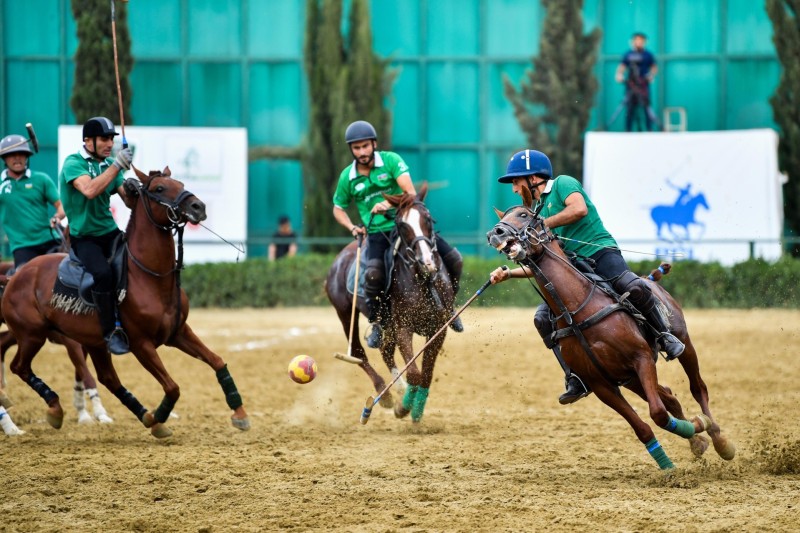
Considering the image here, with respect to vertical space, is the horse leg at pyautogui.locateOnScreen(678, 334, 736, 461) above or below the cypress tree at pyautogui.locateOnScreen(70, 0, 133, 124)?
below

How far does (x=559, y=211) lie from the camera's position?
29.5ft

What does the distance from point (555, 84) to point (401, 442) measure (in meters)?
15.9

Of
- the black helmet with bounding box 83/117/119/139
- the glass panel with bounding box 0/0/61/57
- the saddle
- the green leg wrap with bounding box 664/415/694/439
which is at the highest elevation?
the glass panel with bounding box 0/0/61/57

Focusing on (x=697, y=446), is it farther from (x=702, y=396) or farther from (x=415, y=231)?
(x=415, y=231)

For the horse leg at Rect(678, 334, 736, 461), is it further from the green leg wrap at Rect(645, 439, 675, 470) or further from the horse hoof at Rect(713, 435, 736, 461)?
the green leg wrap at Rect(645, 439, 675, 470)

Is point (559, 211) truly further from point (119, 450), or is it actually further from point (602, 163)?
point (602, 163)

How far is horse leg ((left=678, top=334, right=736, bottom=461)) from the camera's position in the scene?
920cm

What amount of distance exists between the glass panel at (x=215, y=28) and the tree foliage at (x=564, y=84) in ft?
20.8

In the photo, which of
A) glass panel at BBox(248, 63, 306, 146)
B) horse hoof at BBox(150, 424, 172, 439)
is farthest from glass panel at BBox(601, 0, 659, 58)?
horse hoof at BBox(150, 424, 172, 439)

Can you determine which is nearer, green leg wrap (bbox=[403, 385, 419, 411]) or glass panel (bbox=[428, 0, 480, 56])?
green leg wrap (bbox=[403, 385, 419, 411])

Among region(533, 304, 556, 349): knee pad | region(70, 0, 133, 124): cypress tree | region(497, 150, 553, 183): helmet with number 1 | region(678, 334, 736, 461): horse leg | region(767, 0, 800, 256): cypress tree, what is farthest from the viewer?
region(70, 0, 133, 124): cypress tree

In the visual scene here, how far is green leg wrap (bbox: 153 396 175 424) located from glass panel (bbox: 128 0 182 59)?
17991 mm

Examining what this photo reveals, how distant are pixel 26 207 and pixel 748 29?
18.6 metres

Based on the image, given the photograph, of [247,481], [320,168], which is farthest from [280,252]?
[247,481]
